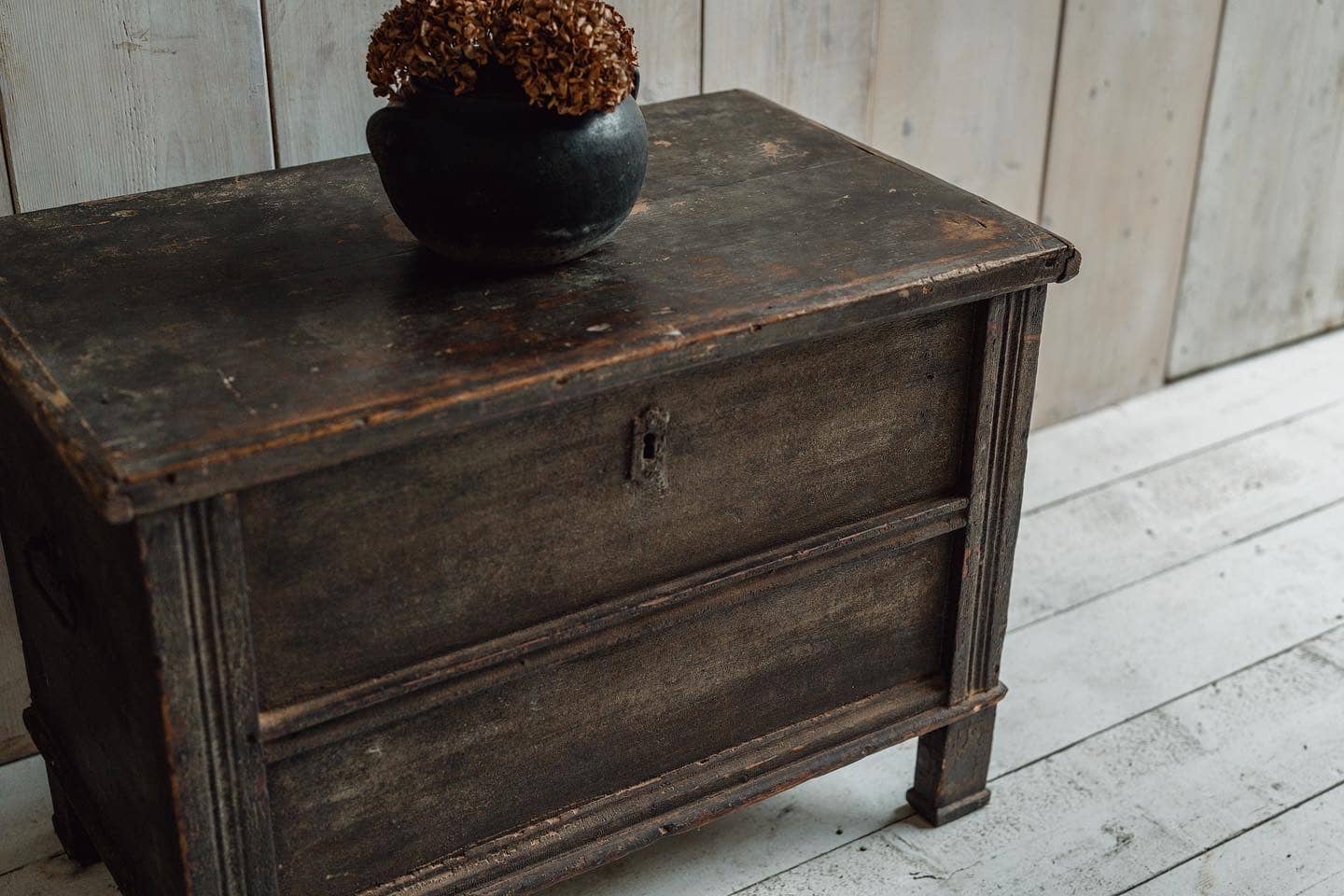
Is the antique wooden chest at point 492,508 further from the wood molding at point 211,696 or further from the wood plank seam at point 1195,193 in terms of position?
the wood plank seam at point 1195,193

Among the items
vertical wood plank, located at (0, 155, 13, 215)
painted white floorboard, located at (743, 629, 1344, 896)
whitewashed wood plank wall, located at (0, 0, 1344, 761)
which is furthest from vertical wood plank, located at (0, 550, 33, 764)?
painted white floorboard, located at (743, 629, 1344, 896)

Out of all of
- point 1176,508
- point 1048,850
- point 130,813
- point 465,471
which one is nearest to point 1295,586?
point 1176,508

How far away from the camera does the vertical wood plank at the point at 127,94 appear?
150 cm

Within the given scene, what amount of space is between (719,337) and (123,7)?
0.70m

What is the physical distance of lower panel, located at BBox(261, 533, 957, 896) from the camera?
128cm

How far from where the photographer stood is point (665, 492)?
52.2 inches

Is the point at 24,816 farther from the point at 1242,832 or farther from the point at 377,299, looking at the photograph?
the point at 1242,832

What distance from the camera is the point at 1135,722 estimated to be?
186 cm

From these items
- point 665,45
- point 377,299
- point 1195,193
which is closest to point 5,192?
point 377,299

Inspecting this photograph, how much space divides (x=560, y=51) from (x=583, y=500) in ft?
1.15

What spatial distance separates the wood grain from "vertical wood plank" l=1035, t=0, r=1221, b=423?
57 centimetres

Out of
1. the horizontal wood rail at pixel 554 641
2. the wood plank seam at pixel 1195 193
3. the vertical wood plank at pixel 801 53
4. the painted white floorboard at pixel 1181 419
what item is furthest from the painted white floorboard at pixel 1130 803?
the vertical wood plank at pixel 801 53

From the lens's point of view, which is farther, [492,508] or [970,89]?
[970,89]

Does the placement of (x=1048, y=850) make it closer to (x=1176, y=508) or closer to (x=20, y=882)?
(x=1176, y=508)
